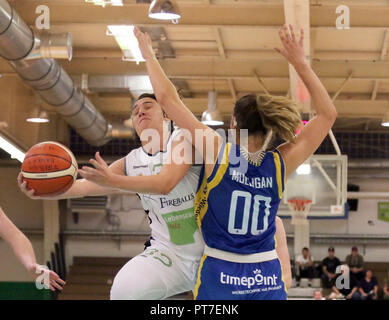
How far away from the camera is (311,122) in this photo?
3.97 metres

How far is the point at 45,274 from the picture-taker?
3.28 m

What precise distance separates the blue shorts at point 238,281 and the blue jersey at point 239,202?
9 cm

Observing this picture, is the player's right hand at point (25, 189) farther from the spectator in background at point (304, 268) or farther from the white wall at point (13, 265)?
the white wall at point (13, 265)

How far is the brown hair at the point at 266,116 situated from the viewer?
3.85 metres

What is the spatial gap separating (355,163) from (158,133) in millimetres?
16671

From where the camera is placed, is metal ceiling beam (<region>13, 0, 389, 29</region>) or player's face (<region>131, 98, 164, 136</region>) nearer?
player's face (<region>131, 98, 164, 136</region>)

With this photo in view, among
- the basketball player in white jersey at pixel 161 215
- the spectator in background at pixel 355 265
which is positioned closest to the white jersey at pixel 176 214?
the basketball player in white jersey at pixel 161 215

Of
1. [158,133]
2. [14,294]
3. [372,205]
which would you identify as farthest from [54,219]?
[158,133]

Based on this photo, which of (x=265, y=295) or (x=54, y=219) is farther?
(x=54, y=219)

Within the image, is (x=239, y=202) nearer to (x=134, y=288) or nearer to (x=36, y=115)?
(x=134, y=288)

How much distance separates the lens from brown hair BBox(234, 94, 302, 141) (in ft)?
12.6

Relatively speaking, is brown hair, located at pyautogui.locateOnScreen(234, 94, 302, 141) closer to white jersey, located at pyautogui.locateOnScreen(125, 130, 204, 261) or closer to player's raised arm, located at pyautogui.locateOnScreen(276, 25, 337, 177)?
player's raised arm, located at pyautogui.locateOnScreen(276, 25, 337, 177)

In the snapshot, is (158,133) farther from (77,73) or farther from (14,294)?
(14,294)

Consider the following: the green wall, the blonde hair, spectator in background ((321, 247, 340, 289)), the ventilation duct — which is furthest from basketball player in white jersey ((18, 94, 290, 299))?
the green wall
